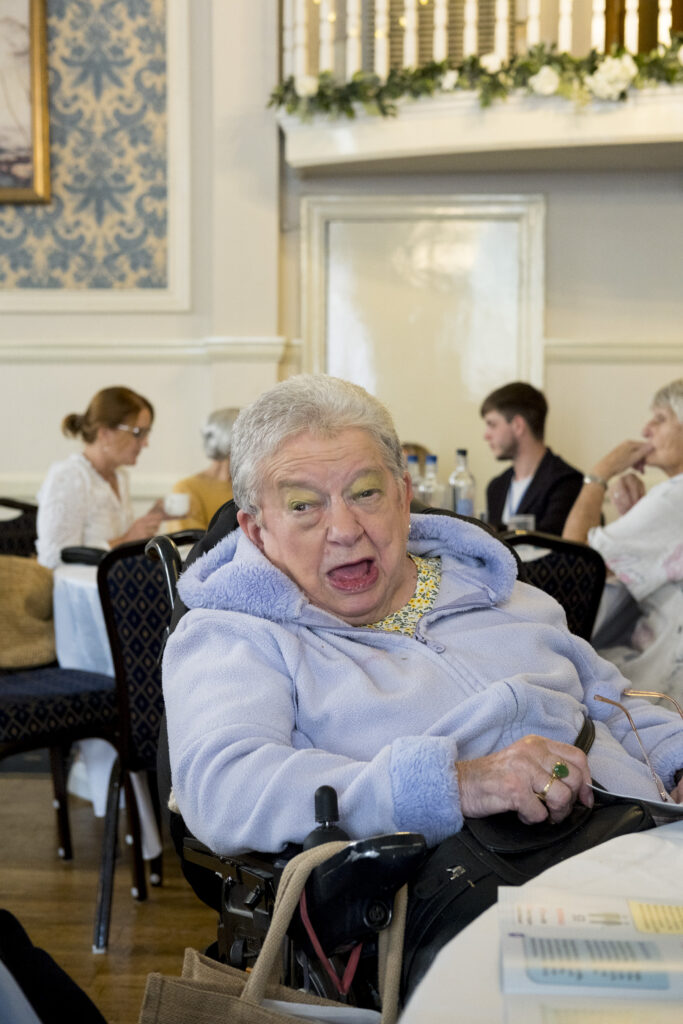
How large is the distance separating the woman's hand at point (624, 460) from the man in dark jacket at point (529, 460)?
77cm

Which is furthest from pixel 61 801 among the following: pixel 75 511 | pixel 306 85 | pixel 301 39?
pixel 301 39

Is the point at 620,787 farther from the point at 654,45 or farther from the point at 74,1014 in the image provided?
the point at 654,45

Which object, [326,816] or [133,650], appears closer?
[326,816]

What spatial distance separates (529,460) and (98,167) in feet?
9.45

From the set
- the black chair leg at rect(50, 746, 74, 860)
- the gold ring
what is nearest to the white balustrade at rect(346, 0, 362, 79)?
the black chair leg at rect(50, 746, 74, 860)

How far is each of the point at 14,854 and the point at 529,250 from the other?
158 inches

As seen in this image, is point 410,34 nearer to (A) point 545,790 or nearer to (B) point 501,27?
(B) point 501,27

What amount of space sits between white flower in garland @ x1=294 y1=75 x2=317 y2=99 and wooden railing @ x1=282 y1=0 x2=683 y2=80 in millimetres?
85

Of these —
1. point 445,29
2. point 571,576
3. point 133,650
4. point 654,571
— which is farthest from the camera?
point 445,29

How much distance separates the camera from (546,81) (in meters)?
5.05

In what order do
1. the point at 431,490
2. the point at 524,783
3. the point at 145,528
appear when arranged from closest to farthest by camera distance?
the point at 524,783, the point at 145,528, the point at 431,490

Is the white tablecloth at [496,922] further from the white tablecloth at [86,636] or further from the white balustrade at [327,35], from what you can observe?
the white balustrade at [327,35]

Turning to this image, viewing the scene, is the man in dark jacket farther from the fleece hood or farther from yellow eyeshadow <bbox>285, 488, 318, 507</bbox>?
yellow eyeshadow <bbox>285, 488, 318, 507</bbox>

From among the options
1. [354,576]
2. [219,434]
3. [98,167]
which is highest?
[98,167]
